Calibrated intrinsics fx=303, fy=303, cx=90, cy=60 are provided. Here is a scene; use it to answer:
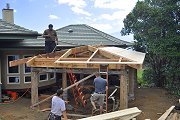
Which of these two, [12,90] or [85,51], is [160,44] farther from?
[12,90]

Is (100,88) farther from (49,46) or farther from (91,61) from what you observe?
(49,46)

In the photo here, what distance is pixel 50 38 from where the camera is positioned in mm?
15047

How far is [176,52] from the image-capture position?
19.5m

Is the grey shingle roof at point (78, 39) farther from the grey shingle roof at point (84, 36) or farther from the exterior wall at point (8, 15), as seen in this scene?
the exterior wall at point (8, 15)

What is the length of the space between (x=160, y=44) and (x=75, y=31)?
7247 mm

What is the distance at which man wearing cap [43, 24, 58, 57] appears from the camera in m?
14.9

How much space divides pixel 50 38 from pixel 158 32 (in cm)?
942

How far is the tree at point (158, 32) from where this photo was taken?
66.6 ft

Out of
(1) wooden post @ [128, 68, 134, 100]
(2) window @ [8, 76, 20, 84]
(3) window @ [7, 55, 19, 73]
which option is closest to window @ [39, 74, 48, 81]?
(2) window @ [8, 76, 20, 84]

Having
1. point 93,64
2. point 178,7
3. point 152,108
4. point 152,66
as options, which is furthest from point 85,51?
point 152,66

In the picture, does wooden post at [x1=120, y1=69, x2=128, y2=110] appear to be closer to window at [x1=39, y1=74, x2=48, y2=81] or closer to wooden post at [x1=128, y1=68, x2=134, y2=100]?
wooden post at [x1=128, y1=68, x2=134, y2=100]

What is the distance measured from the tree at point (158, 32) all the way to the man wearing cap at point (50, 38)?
818cm

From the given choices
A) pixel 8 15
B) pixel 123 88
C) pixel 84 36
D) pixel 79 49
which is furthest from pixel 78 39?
pixel 123 88

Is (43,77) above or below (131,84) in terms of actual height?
above
